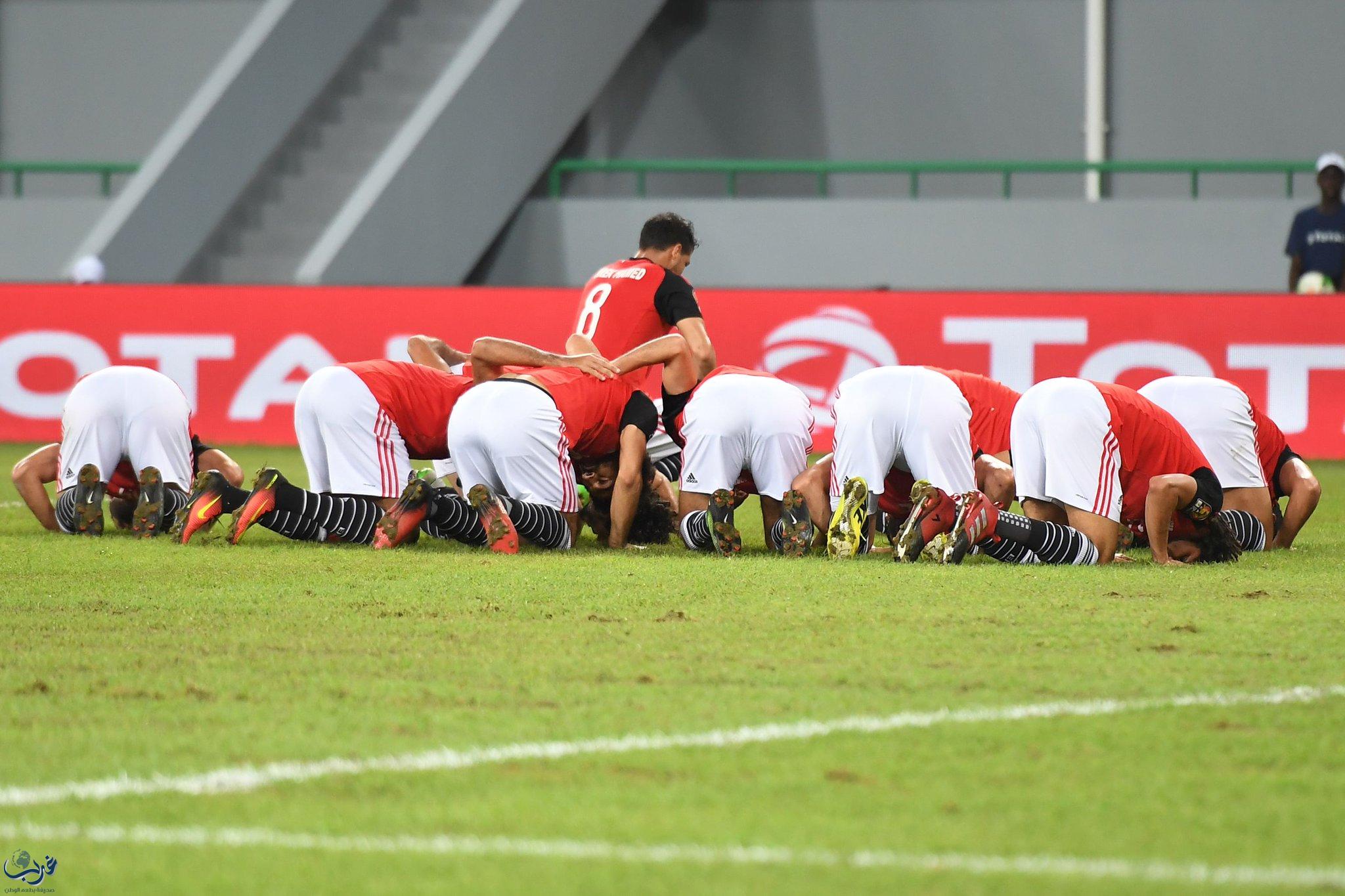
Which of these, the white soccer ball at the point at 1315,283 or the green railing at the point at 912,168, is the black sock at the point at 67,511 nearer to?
the white soccer ball at the point at 1315,283

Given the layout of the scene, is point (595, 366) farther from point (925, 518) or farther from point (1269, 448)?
point (1269, 448)

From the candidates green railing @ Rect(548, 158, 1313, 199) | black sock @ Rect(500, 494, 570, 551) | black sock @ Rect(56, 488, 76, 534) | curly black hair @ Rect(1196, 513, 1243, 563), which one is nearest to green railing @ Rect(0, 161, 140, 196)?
green railing @ Rect(548, 158, 1313, 199)

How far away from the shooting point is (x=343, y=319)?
49.0 ft

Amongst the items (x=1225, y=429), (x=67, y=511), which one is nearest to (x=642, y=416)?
(x=1225, y=429)

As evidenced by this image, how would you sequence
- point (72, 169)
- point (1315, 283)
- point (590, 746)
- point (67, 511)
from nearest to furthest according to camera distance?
point (590, 746) < point (67, 511) < point (1315, 283) < point (72, 169)

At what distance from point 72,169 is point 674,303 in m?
14.1

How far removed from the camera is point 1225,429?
341 inches

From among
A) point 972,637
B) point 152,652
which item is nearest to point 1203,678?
point 972,637

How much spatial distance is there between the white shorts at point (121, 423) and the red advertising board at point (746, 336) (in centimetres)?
583

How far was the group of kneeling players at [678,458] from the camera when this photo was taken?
7.82 m

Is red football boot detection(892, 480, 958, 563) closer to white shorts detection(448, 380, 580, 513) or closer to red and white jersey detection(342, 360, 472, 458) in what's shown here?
white shorts detection(448, 380, 580, 513)

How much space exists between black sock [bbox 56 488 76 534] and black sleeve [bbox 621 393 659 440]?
271 centimetres

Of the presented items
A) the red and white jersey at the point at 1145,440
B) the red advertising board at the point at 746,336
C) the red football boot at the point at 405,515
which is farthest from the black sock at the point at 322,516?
the red advertising board at the point at 746,336

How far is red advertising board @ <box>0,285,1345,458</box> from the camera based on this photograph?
13.8 metres
